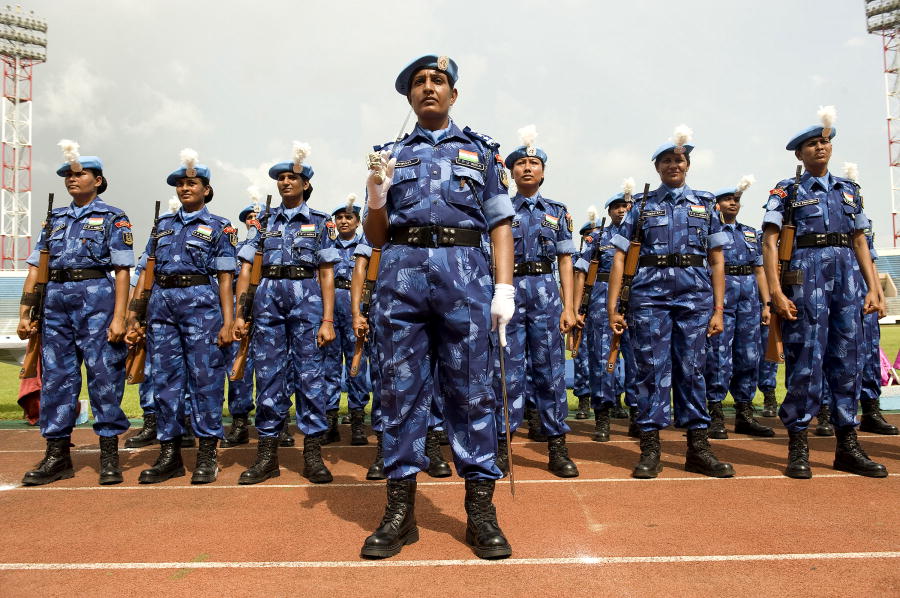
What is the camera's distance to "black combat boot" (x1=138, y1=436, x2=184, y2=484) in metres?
5.14

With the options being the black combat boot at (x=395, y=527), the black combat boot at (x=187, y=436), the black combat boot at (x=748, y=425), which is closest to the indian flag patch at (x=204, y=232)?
the black combat boot at (x=187, y=436)

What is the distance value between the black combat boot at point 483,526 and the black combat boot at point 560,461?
1863 mm

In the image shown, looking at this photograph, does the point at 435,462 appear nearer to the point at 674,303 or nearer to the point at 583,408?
the point at 674,303

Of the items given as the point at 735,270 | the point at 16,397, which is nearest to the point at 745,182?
the point at 735,270

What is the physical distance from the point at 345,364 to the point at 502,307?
18.2ft

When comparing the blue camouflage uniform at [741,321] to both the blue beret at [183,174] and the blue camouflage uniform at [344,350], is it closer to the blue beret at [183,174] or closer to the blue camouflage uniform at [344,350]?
the blue camouflage uniform at [344,350]

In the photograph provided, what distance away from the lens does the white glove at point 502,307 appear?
11.0 feet

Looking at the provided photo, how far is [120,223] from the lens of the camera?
215 inches

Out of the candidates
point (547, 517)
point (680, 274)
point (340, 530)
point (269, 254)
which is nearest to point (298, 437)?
point (269, 254)

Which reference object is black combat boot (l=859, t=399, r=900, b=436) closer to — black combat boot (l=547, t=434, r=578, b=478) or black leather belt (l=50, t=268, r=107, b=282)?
black combat boot (l=547, t=434, r=578, b=478)

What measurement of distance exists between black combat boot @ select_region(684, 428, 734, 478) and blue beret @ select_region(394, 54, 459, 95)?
3.55 metres

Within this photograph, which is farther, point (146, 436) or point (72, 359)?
point (146, 436)

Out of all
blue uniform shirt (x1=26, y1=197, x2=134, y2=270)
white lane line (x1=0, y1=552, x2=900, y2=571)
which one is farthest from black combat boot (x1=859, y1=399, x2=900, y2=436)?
blue uniform shirt (x1=26, y1=197, x2=134, y2=270)

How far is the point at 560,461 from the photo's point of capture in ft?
17.1
